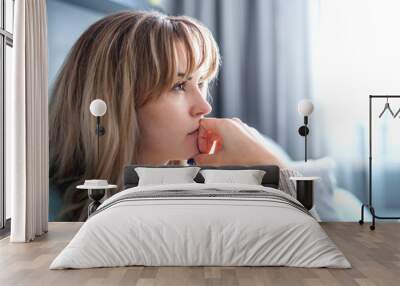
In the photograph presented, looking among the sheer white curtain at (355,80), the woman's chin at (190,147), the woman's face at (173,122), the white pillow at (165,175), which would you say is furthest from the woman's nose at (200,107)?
the sheer white curtain at (355,80)

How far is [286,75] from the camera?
786 centimetres

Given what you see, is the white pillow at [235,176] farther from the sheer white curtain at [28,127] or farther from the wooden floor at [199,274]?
the sheer white curtain at [28,127]

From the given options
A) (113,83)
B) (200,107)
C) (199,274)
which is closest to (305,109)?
(200,107)

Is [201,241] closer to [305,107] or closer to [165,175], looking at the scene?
[165,175]

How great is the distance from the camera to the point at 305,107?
748cm

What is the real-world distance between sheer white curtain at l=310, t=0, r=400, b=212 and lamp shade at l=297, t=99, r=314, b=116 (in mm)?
361

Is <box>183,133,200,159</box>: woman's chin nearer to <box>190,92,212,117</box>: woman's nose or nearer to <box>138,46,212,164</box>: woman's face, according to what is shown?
<box>138,46,212,164</box>: woman's face

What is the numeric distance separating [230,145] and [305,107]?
3.36 feet

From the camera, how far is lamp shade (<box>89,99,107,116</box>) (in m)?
7.25

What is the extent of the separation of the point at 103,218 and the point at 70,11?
3.76 m

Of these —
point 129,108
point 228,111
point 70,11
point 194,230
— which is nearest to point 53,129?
point 129,108

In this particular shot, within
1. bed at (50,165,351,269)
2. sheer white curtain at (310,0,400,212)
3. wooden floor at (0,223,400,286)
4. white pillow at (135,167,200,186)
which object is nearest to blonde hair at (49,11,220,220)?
white pillow at (135,167,200,186)

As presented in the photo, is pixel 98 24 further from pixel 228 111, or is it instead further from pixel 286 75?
pixel 286 75

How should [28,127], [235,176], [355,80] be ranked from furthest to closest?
[355,80]
[235,176]
[28,127]
